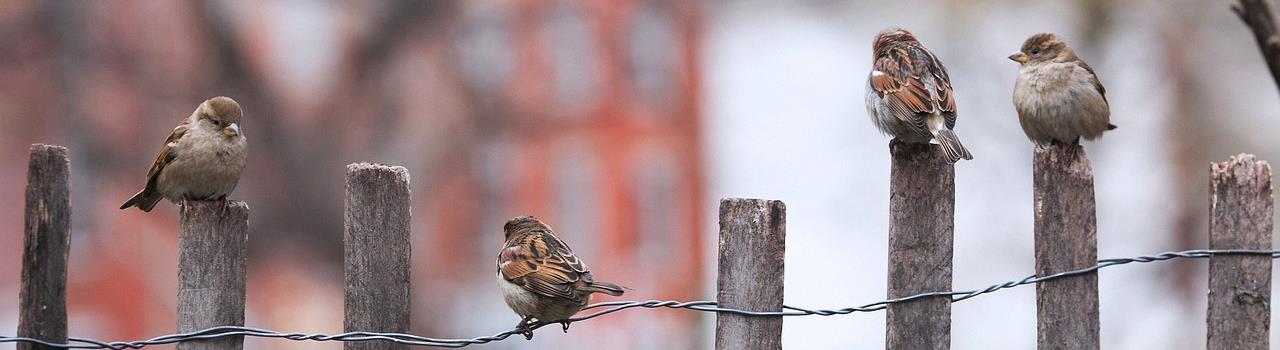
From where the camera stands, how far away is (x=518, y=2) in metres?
14.6

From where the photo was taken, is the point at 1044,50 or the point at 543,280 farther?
the point at 1044,50

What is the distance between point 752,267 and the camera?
4.13m

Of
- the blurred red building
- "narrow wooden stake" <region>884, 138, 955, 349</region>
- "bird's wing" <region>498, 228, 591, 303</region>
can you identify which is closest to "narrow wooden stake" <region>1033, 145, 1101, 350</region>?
"narrow wooden stake" <region>884, 138, 955, 349</region>

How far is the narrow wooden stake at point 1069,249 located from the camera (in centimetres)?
426

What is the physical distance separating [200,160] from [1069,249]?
117 inches

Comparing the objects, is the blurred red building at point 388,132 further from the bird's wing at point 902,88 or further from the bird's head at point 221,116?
the bird's head at point 221,116

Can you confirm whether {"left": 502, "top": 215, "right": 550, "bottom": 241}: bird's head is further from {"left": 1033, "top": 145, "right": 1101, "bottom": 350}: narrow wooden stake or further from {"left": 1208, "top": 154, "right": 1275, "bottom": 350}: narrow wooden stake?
{"left": 1208, "top": 154, "right": 1275, "bottom": 350}: narrow wooden stake

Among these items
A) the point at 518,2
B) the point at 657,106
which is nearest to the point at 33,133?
the point at 518,2

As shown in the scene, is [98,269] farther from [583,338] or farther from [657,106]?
[657,106]

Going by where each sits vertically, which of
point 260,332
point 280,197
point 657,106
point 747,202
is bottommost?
point 260,332

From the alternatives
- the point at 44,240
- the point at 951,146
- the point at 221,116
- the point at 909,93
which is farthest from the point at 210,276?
the point at 909,93

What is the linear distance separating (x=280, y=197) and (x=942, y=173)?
11.2 metres

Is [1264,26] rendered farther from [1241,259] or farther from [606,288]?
[606,288]

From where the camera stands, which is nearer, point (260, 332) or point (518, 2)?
point (260, 332)
